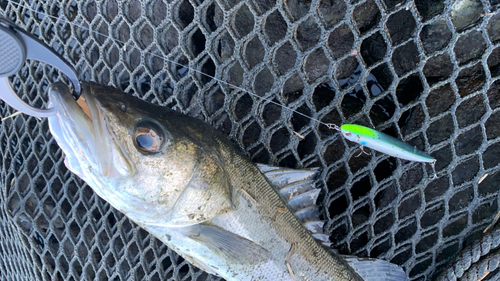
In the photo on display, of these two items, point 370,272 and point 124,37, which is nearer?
point 370,272

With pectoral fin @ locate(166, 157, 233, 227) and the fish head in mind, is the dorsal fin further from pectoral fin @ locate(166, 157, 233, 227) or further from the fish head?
the fish head

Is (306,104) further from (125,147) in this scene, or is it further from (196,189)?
(125,147)

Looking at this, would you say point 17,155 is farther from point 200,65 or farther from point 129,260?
point 200,65

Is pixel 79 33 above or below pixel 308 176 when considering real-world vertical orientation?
above

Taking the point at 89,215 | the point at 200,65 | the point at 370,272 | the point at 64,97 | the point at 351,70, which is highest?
the point at 351,70

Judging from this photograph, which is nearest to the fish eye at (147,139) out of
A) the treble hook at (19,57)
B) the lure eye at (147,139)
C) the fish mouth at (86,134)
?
the lure eye at (147,139)

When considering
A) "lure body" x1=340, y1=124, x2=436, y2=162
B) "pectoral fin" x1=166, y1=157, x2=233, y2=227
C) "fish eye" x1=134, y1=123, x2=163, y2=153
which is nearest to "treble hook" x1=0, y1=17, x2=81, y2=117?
"fish eye" x1=134, y1=123, x2=163, y2=153

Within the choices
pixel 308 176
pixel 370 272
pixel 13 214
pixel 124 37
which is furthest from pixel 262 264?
pixel 13 214
